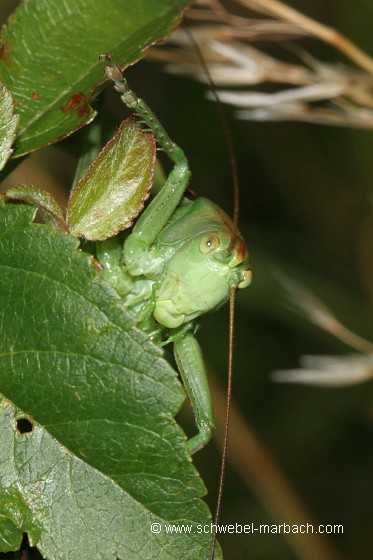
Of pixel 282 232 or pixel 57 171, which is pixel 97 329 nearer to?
pixel 57 171

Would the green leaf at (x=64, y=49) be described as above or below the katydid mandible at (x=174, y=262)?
above

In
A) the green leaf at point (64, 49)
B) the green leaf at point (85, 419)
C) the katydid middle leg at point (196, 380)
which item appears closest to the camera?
the green leaf at point (85, 419)

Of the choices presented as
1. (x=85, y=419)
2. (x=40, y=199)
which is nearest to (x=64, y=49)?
(x=40, y=199)

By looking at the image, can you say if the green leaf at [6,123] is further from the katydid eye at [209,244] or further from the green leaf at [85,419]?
the katydid eye at [209,244]

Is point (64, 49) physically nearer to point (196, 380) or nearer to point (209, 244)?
point (209, 244)

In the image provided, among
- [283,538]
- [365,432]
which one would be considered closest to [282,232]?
[365,432]

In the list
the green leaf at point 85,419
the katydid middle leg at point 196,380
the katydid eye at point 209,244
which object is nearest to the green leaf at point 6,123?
the green leaf at point 85,419

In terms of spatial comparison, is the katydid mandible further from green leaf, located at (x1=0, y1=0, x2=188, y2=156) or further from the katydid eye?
green leaf, located at (x1=0, y1=0, x2=188, y2=156)
